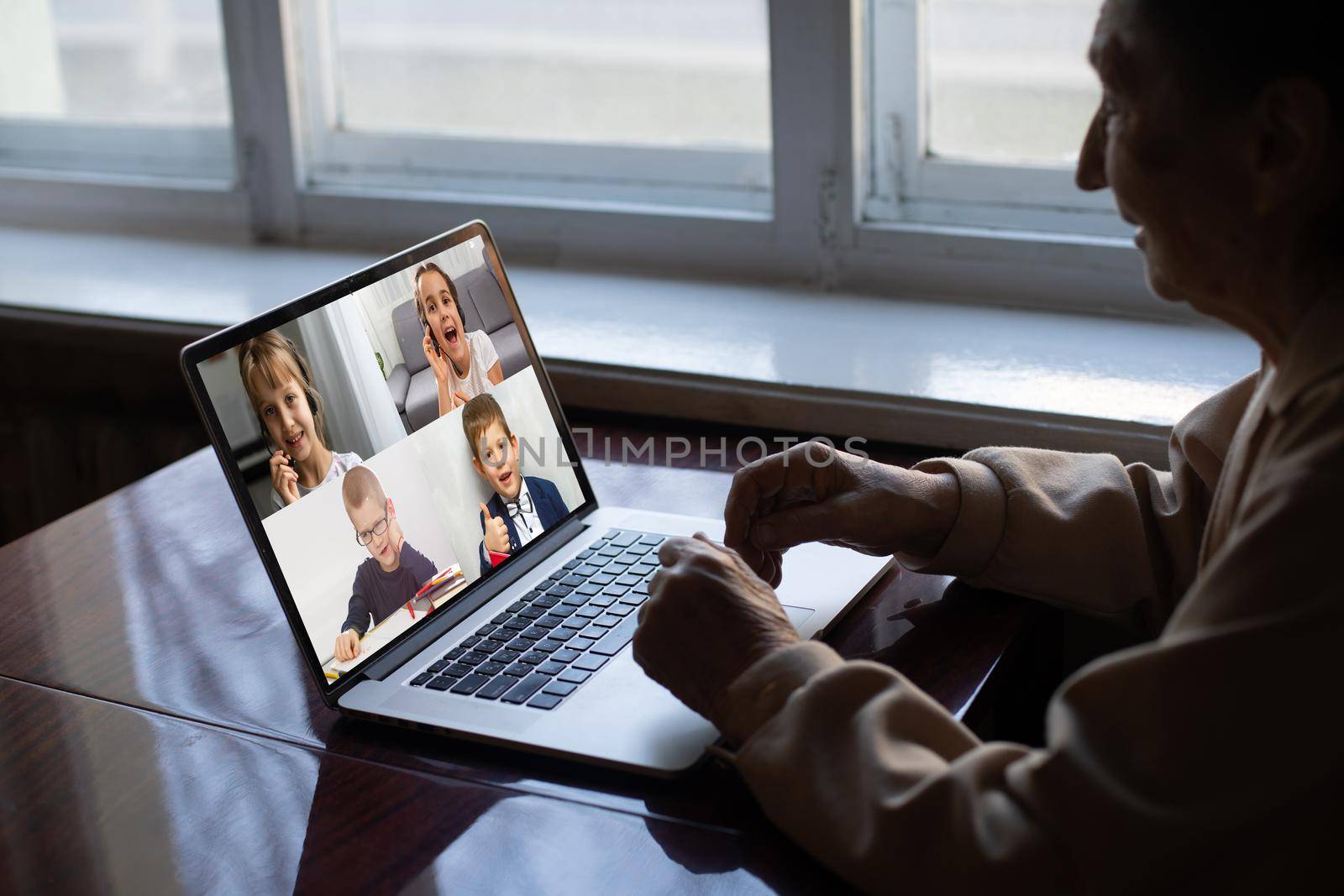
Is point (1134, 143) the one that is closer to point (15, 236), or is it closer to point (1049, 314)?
point (1049, 314)

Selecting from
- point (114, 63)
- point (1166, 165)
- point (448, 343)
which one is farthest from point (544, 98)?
point (1166, 165)

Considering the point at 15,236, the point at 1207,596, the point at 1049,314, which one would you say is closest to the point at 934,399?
the point at 1049,314

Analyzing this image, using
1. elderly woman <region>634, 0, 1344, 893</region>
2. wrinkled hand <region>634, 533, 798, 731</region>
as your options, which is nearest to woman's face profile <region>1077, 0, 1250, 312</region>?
elderly woman <region>634, 0, 1344, 893</region>

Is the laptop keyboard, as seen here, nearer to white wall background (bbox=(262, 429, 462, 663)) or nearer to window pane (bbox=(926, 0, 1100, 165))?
white wall background (bbox=(262, 429, 462, 663))

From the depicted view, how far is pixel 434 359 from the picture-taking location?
104cm

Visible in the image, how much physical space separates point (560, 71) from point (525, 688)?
1.27 meters

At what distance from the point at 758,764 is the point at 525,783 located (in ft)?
0.54

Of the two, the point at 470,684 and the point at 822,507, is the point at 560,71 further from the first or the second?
the point at 470,684

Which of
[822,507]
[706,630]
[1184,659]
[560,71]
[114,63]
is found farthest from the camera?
[114,63]

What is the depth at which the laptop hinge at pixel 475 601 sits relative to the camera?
94cm

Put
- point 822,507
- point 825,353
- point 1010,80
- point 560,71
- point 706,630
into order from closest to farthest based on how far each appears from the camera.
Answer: point 706,630
point 822,507
point 825,353
point 1010,80
point 560,71

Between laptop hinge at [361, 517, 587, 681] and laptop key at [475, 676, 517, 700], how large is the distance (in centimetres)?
7

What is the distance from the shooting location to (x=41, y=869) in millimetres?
762

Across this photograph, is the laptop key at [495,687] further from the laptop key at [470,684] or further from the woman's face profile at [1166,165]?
the woman's face profile at [1166,165]
